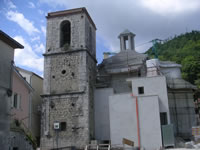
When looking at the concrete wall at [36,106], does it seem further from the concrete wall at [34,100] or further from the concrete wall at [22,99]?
the concrete wall at [22,99]

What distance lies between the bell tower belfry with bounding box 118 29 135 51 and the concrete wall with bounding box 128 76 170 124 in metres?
8.82

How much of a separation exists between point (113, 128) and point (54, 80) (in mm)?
6874

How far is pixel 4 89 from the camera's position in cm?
1090

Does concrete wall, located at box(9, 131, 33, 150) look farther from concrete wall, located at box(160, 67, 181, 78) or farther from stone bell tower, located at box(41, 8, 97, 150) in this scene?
concrete wall, located at box(160, 67, 181, 78)

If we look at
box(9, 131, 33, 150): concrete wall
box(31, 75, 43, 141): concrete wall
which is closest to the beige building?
box(31, 75, 43, 141): concrete wall

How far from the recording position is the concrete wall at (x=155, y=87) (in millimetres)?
19859

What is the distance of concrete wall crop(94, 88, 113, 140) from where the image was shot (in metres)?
22.0

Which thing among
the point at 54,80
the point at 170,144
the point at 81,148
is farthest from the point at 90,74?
the point at 170,144

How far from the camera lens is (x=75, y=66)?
22172 millimetres

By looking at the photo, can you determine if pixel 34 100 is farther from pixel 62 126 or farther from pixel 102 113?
pixel 102 113

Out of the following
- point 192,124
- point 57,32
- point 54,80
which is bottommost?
point 192,124

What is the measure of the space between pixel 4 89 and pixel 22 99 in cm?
765

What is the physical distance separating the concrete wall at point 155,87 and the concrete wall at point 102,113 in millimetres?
3039

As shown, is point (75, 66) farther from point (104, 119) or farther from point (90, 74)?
point (104, 119)
